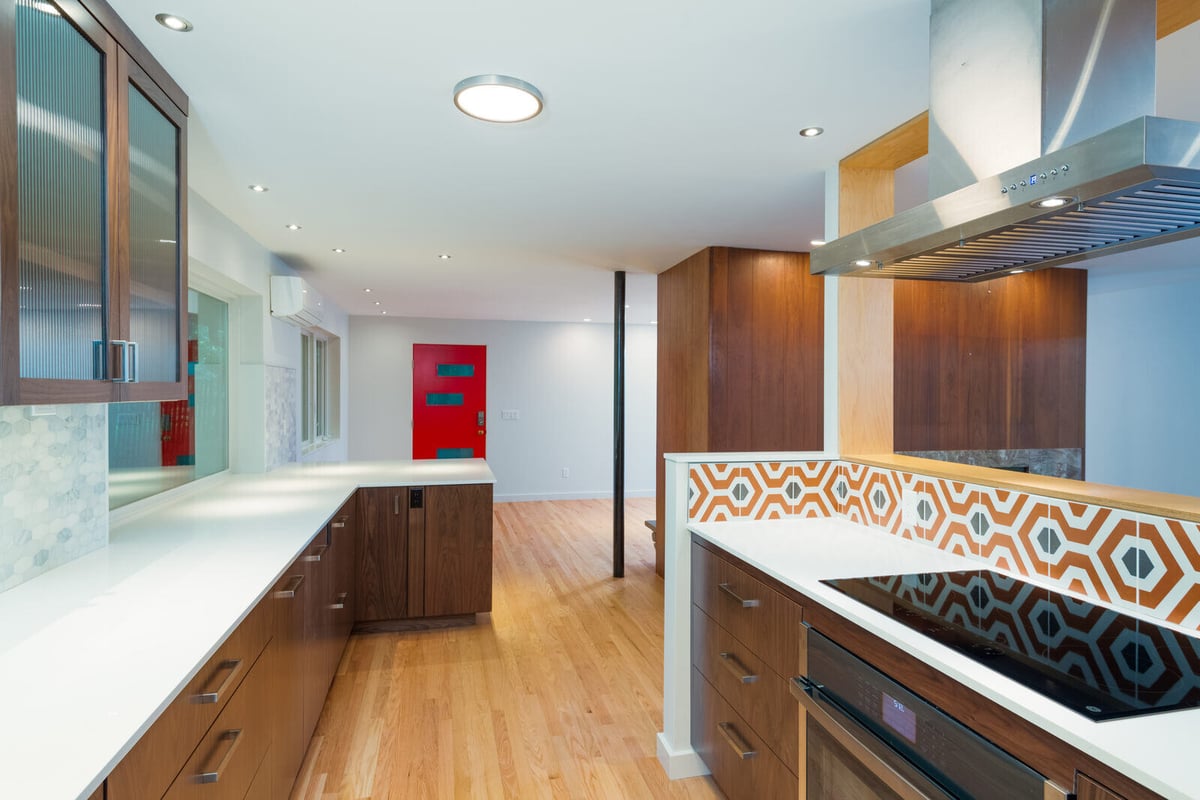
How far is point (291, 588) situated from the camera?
207 centimetres

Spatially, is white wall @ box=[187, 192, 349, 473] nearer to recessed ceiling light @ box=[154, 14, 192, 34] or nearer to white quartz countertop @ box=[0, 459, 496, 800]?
white quartz countertop @ box=[0, 459, 496, 800]

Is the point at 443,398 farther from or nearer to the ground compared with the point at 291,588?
farther from the ground

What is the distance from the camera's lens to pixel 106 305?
4.76 ft

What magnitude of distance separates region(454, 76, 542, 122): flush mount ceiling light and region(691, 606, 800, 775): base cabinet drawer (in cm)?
168

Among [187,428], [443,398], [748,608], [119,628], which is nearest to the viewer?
[119,628]

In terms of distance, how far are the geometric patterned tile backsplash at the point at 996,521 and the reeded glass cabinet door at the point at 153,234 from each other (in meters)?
1.63

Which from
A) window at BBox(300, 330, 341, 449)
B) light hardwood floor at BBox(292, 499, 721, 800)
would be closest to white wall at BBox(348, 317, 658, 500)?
window at BBox(300, 330, 341, 449)

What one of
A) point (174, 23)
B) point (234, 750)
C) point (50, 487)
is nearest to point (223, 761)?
point (234, 750)

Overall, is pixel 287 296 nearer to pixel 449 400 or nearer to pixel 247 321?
pixel 247 321

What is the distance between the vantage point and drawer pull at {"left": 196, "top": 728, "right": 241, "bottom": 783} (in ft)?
4.26

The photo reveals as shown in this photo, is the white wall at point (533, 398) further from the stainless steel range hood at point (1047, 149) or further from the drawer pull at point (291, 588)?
the stainless steel range hood at point (1047, 149)

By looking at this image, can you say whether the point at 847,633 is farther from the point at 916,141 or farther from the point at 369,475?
the point at 369,475

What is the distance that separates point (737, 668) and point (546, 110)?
1767 millimetres

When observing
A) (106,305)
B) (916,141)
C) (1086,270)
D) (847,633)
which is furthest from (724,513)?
(1086,270)
